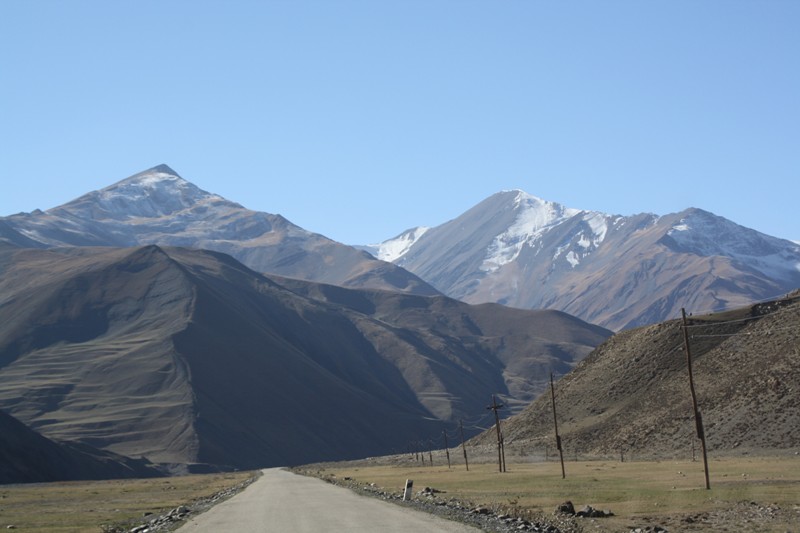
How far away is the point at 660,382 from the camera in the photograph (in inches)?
6363

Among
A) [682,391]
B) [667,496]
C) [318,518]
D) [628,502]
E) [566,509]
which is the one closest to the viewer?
[566,509]

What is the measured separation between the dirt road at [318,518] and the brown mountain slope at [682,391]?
75262 millimetres

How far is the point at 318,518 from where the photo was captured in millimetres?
48562

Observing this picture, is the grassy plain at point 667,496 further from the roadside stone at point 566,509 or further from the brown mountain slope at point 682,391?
the brown mountain slope at point 682,391

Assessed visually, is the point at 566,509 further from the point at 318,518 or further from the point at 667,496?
the point at 318,518

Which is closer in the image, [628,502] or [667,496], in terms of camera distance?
[628,502]

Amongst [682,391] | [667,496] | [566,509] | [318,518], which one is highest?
[682,391]

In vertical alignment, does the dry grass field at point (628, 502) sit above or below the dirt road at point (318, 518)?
below

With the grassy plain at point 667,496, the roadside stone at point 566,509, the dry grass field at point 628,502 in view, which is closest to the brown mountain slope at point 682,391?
the dry grass field at point 628,502

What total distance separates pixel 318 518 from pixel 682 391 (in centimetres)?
11400

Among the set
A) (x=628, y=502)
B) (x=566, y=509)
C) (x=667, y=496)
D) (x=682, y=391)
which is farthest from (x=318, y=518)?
(x=682, y=391)

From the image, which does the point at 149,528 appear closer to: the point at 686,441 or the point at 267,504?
the point at 267,504

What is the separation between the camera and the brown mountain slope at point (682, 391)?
425 ft

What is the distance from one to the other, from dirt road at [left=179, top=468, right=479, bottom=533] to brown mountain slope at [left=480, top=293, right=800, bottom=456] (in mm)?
75262
